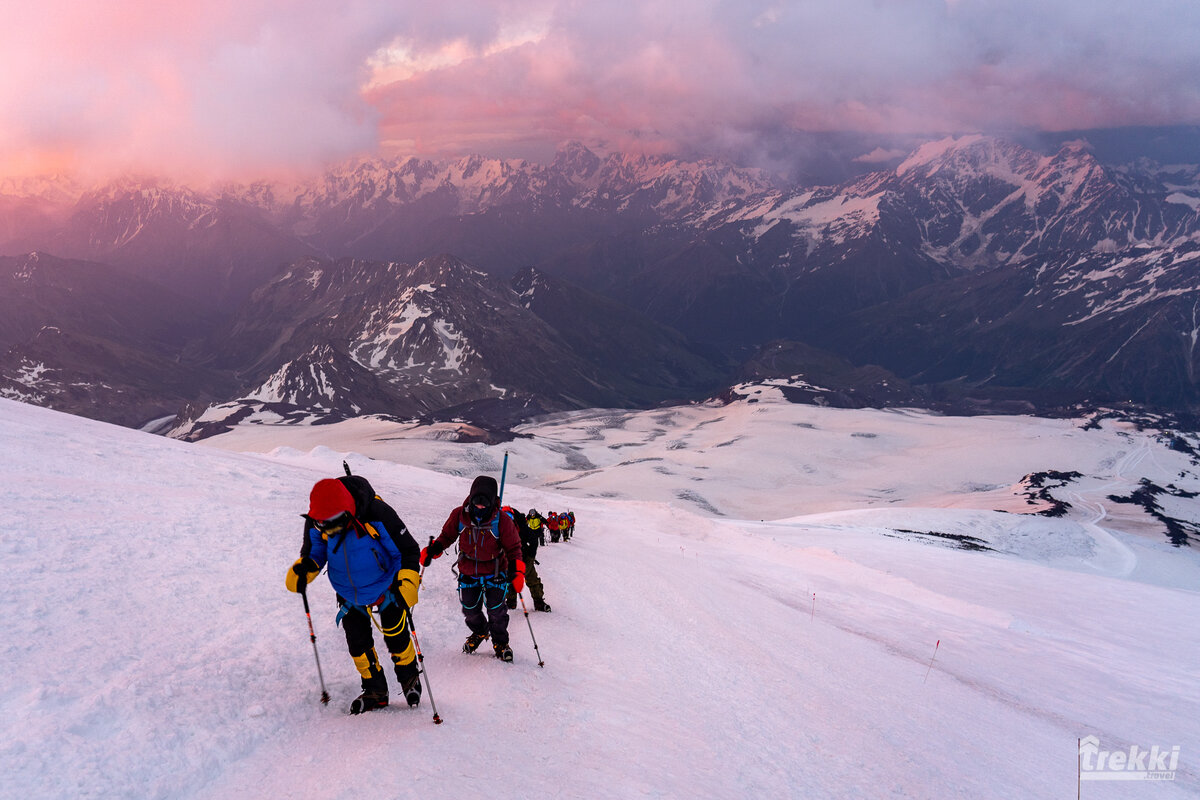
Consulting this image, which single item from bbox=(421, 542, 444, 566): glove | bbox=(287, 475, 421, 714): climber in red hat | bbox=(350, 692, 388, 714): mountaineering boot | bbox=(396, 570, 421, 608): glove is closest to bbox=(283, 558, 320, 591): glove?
bbox=(287, 475, 421, 714): climber in red hat

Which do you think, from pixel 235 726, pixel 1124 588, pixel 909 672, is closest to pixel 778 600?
pixel 909 672

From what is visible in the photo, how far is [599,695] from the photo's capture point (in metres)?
8.52

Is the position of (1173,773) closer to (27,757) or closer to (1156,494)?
(27,757)

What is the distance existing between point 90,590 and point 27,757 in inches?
151

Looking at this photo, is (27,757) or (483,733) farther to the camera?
(483,733)

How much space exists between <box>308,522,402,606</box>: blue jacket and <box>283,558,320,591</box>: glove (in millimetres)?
78

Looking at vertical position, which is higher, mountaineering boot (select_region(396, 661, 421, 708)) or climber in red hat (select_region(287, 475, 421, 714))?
climber in red hat (select_region(287, 475, 421, 714))

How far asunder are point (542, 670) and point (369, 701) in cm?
259

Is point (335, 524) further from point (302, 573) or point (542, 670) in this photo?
point (542, 670)

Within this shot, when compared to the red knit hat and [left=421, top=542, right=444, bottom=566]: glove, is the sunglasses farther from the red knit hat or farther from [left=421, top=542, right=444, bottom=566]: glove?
[left=421, top=542, right=444, bottom=566]: glove

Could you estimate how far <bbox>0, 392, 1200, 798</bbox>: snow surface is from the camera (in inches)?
242

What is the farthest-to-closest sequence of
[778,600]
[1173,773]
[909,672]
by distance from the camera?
[778,600]
[909,672]
[1173,773]

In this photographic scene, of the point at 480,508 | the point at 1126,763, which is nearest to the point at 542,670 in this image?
the point at 480,508

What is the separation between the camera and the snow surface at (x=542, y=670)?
20.2 ft
